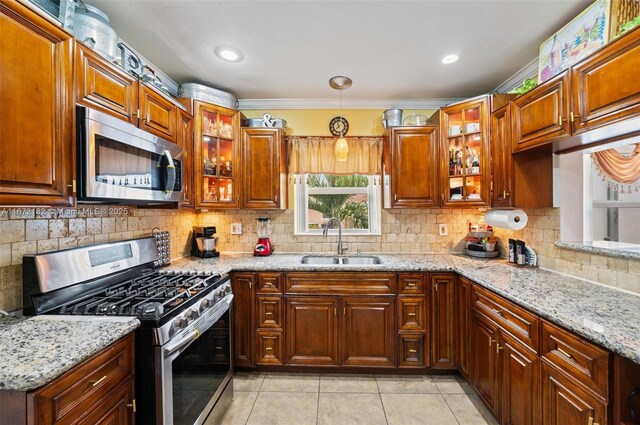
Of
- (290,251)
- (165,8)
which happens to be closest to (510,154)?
(290,251)

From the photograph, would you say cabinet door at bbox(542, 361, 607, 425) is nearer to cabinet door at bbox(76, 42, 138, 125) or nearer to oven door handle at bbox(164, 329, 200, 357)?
oven door handle at bbox(164, 329, 200, 357)

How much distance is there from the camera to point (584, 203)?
2.10 m

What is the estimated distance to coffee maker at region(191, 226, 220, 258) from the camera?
2.90 metres

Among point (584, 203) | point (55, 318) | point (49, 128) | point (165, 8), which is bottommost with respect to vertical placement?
point (55, 318)

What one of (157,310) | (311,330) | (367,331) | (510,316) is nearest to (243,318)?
(311,330)

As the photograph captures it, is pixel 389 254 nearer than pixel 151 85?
No

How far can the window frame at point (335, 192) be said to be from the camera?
3179 millimetres

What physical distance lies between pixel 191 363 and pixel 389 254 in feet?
6.95

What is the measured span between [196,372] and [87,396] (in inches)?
26.1

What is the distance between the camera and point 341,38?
2016 mm

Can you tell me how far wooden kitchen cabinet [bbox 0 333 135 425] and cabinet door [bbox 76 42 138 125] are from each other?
1.20m

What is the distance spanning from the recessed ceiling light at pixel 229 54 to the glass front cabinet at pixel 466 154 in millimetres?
1888

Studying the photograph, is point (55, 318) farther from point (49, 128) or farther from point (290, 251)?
point (290, 251)

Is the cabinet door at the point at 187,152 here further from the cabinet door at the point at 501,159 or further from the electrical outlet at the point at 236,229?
the cabinet door at the point at 501,159
